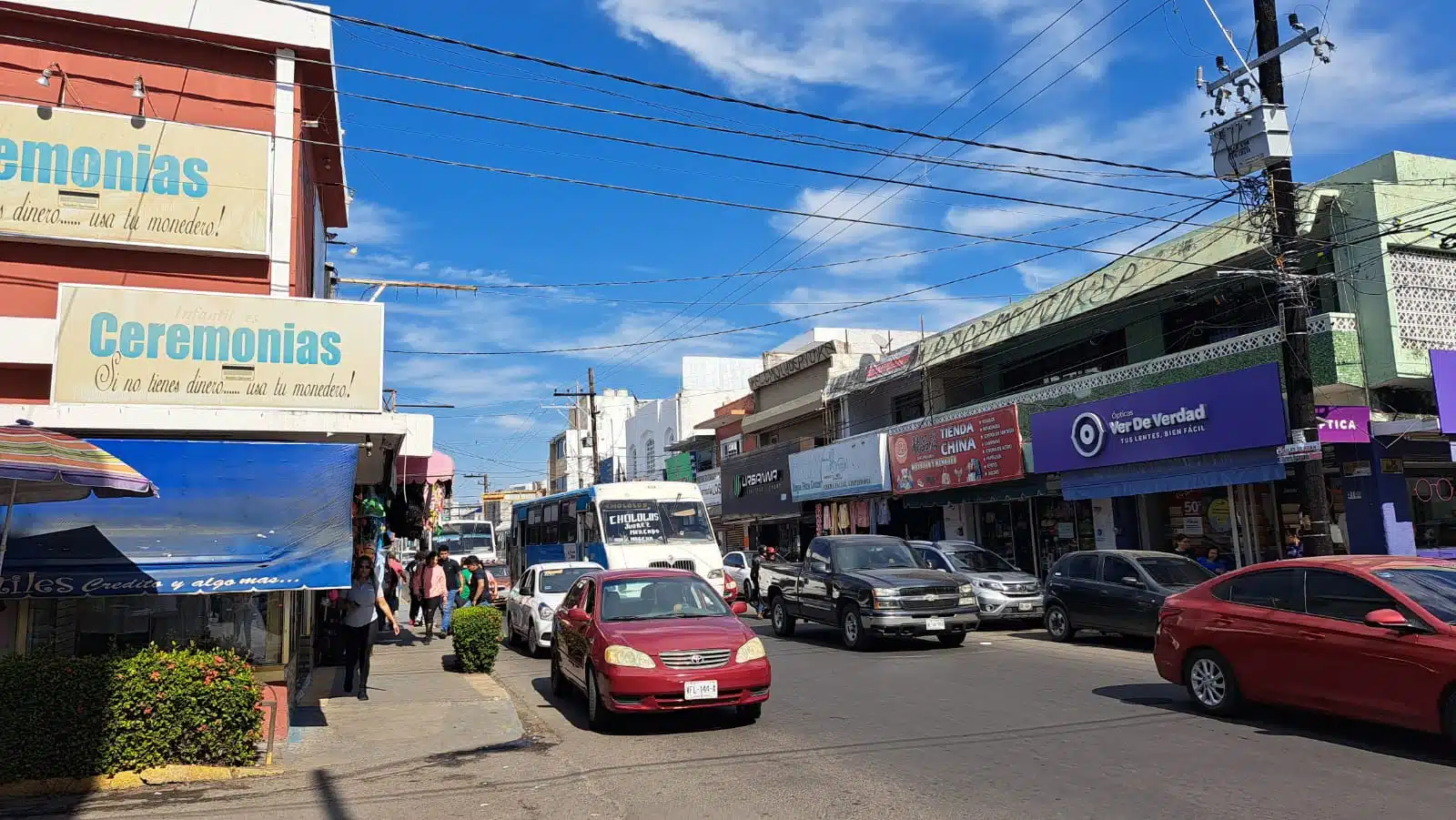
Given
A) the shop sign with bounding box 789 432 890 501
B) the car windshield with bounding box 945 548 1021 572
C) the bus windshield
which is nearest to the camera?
the car windshield with bounding box 945 548 1021 572

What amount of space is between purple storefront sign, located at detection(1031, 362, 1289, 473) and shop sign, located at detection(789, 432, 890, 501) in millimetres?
7198

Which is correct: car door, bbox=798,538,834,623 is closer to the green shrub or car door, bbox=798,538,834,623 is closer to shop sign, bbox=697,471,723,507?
the green shrub

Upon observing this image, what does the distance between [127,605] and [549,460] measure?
7524 cm

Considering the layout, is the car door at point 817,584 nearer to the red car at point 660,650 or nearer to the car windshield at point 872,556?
the car windshield at point 872,556

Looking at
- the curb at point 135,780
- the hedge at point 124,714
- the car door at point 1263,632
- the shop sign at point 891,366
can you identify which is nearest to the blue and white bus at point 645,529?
the shop sign at point 891,366

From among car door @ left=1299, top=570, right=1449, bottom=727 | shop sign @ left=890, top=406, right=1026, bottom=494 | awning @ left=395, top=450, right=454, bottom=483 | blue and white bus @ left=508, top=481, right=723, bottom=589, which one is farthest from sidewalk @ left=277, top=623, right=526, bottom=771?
shop sign @ left=890, top=406, right=1026, bottom=494

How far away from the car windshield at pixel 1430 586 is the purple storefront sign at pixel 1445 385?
33.7 feet

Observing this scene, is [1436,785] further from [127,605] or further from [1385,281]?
[1385,281]

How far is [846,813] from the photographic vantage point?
6535 millimetres

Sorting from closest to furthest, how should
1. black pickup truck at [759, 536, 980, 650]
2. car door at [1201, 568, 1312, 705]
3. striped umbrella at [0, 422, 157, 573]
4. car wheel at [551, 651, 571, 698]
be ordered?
striped umbrella at [0, 422, 157, 573], car door at [1201, 568, 1312, 705], car wheel at [551, 651, 571, 698], black pickup truck at [759, 536, 980, 650]

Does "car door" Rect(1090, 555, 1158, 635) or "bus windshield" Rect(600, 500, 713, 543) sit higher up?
"bus windshield" Rect(600, 500, 713, 543)

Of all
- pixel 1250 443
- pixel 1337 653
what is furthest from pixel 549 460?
pixel 1337 653

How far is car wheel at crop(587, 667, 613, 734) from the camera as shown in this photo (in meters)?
9.64

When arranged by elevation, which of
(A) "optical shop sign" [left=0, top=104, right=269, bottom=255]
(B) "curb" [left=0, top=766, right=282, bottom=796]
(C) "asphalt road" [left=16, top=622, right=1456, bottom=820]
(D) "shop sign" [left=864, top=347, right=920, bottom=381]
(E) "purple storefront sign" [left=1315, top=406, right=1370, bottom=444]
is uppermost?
(D) "shop sign" [left=864, top=347, right=920, bottom=381]
